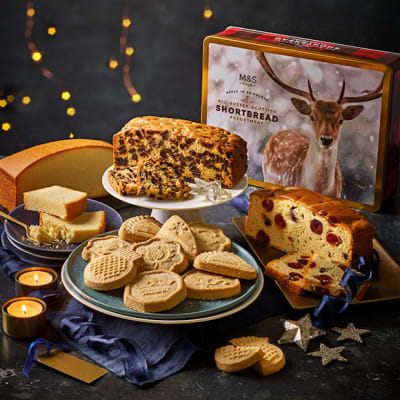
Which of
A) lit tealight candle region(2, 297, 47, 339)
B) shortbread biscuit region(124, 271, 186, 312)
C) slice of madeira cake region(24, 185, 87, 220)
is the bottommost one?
lit tealight candle region(2, 297, 47, 339)

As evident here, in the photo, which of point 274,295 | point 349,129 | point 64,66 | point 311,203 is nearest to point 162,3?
point 64,66

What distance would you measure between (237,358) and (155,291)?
0.98 feet

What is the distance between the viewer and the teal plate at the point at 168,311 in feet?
6.52

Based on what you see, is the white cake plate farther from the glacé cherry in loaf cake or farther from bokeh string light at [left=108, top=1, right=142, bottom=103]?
bokeh string light at [left=108, top=1, right=142, bottom=103]

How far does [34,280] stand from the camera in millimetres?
2250

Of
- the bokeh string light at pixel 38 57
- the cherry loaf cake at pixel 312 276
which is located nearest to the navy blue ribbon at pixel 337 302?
the cherry loaf cake at pixel 312 276

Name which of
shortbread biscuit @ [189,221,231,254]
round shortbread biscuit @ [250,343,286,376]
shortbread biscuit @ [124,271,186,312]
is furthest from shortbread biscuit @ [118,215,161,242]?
round shortbread biscuit @ [250,343,286,376]

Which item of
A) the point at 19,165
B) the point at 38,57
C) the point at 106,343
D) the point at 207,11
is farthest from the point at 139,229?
the point at 38,57

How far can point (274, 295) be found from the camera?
7.60ft

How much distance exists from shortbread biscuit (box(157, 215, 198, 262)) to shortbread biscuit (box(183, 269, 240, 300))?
0.36ft

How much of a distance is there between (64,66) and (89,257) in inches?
59.1

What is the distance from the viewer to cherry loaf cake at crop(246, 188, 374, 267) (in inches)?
92.8

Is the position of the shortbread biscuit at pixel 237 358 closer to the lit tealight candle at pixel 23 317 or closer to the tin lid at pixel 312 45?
the lit tealight candle at pixel 23 317

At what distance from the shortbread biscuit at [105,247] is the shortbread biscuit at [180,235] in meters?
0.13
